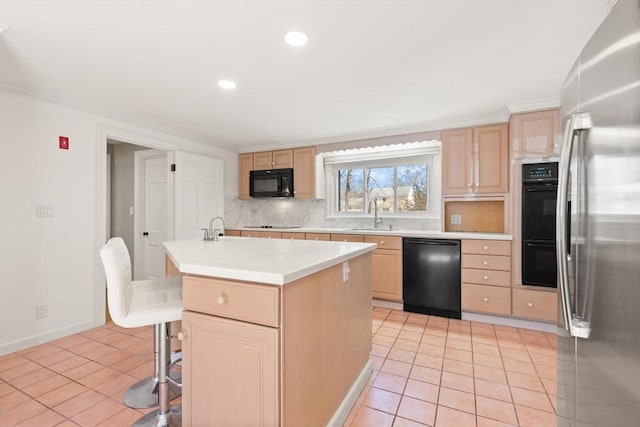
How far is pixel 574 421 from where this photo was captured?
109 cm

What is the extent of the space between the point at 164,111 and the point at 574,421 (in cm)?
382

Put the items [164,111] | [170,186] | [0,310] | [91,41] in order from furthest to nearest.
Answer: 1. [170,186]
2. [164,111]
3. [0,310]
4. [91,41]

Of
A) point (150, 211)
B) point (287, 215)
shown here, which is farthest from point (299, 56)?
point (150, 211)

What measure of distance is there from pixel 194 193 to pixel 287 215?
151cm

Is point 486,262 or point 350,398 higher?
point 486,262

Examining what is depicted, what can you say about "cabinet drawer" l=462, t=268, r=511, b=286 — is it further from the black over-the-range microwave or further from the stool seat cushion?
the stool seat cushion

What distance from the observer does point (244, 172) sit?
200 inches

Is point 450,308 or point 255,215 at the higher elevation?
point 255,215

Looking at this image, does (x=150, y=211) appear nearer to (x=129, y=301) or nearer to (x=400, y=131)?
(x=129, y=301)

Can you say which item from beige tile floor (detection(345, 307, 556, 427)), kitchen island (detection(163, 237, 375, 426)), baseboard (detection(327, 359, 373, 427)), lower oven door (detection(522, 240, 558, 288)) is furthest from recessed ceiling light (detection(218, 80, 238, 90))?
lower oven door (detection(522, 240, 558, 288))

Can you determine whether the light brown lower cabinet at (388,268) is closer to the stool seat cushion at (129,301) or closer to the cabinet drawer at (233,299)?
the stool seat cushion at (129,301)

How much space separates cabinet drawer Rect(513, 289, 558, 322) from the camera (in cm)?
285

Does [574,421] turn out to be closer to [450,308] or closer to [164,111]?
[450,308]

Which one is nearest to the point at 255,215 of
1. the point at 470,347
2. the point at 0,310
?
the point at 0,310
